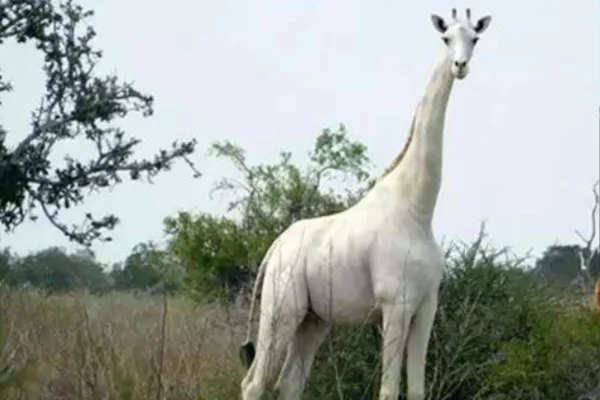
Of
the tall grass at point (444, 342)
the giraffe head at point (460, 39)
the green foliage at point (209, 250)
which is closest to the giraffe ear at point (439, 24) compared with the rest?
the giraffe head at point (460, 39)

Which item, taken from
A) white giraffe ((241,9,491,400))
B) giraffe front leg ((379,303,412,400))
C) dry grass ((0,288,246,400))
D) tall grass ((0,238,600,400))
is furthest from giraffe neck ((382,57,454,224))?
dry grass ((0,288,246,400))

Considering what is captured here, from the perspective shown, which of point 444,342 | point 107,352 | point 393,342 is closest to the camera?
point 107,352

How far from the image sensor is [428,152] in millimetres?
8984

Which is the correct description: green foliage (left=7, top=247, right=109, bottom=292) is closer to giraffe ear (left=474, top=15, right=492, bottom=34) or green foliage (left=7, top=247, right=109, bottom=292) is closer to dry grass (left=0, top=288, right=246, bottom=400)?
dry grass (left=0, top=288, right=246, bottom=400)

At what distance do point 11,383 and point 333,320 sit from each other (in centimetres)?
602

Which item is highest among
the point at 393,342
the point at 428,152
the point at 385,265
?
the point at 428,152

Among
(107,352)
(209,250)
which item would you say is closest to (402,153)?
(107,352)

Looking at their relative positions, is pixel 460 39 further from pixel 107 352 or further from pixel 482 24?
pixel 107 352

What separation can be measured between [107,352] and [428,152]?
2.65m

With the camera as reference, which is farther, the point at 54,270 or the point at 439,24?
the point at 54,270

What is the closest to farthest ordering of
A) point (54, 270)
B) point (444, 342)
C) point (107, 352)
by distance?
point (107, 352)
point (54, 270)
point (444, 342)

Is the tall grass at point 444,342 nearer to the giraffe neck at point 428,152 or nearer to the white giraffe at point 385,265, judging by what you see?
the white giraffe at point 385,265

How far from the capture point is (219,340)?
40.8 feet

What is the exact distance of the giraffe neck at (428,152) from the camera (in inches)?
353
